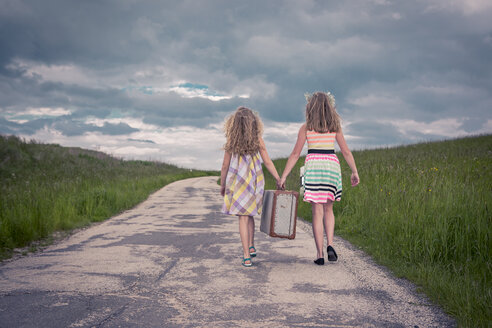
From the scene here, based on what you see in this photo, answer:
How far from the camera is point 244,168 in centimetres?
504

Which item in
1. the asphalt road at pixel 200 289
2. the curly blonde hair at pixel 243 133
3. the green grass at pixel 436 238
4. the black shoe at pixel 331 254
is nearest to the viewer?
the asphalt road at pixel 200 289

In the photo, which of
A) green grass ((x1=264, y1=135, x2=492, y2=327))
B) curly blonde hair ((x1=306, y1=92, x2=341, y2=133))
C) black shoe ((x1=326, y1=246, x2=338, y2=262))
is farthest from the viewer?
black shoe ((x1=326, y1=246, x2=338, y2=262))

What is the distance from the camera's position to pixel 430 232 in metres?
5.32

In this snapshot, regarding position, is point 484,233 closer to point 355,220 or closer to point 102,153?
point 355,220

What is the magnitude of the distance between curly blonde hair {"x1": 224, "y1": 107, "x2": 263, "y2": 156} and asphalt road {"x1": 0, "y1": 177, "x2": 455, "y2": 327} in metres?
1.58

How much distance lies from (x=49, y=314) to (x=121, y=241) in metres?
3.40

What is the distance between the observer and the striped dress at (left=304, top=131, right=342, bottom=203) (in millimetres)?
4914

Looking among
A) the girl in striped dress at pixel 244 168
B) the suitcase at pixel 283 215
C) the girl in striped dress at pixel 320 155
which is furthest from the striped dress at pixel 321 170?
the girl in striped dress at pixel 244 168

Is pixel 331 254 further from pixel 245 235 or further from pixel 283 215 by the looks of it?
pixel 245 235

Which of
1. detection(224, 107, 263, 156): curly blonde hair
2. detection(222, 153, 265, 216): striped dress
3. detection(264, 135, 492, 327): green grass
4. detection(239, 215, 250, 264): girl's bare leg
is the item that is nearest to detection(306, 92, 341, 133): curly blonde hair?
detection(224, 107, 263, 156): curly blonde hair

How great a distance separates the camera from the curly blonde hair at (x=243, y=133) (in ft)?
16.2

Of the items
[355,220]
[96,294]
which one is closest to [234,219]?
[355,220]

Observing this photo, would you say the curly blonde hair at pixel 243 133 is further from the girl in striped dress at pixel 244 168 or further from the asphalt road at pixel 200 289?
the asphalt road at pixel 200 289

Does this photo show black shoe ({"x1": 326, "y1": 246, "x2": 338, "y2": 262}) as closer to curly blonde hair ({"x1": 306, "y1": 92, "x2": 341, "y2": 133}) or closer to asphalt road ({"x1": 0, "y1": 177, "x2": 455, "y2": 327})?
asphalt road ({"x1": 0, "y1": 177, "x2": 455, "y2": 327})
